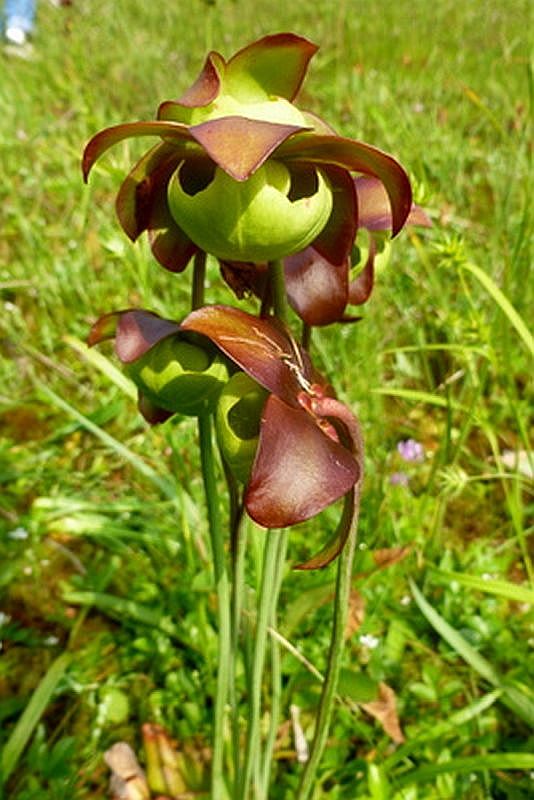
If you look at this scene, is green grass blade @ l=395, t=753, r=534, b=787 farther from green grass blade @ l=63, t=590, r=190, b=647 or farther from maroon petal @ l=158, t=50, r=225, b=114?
maroon petal @ l=158, t=50, r=225, b=114

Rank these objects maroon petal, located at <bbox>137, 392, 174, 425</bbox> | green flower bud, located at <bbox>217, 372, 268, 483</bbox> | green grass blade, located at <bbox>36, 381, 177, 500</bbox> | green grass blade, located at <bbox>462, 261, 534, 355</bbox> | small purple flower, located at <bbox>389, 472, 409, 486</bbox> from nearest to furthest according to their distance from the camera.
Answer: green flower bud, located at <bbox>217, 372, 268, 483</bbox> → maroon petal, located at <bbox>137, 392, 174, 425</bbox> → green grass blade, located at <bbox>462, 261, 534, 355</bbox> → green grass blade, located at <bbox>36, 381, 177, 500</bbox> → small purple flower, located at <bbox>389, 472, 409, 486</bbox>

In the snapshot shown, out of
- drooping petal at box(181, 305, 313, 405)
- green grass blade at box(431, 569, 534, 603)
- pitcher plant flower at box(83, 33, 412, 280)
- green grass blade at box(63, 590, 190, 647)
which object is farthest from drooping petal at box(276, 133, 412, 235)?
green grass blade at box(63, 590, 190, 647)

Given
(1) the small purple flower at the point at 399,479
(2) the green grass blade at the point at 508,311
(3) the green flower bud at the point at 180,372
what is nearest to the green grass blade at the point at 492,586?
(2) the green grass blade at the point at 508,311

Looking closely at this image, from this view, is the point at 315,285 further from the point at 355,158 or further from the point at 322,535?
the point at 322,535

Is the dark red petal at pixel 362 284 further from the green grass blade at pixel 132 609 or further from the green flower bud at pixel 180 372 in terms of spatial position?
the green grass blade at pixel 132 609

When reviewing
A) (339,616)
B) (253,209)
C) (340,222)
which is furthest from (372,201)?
(339,616)

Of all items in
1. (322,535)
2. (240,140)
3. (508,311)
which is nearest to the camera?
(240,140)
